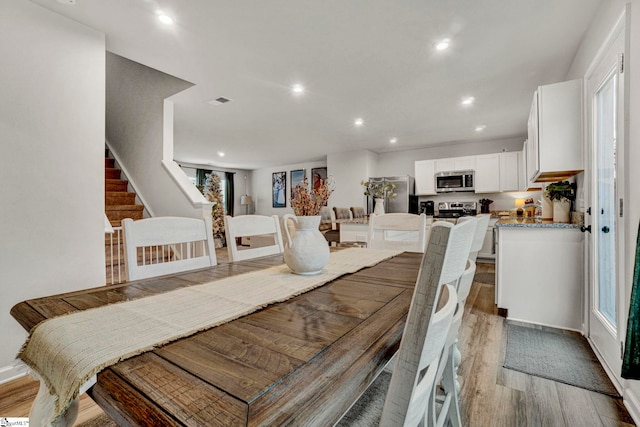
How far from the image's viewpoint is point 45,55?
6.64 ft

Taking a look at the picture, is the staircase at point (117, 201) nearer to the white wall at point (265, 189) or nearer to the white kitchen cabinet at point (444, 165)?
the white wall at point (265, 189)

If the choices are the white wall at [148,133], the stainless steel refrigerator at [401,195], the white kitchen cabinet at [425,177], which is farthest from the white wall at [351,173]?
the white wall at [148,133]

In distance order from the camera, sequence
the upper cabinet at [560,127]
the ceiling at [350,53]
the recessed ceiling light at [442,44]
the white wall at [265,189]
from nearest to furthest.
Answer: the ceiling at [350,53] < the upper cabinet at [560,127] < the recessed ceiling light at [442,44] < the white wall at [265,189]

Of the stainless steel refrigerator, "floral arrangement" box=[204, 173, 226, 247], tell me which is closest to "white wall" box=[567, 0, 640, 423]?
the stainless steel refrigerator

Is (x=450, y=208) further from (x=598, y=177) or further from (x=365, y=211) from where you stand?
(x=598, y=177)

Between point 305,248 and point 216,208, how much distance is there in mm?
6741

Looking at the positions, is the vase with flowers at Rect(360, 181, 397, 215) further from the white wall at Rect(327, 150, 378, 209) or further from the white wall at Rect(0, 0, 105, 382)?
the white wall at Rect(0, 0, 105, 382)

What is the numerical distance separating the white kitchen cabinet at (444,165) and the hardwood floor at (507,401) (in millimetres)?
4536

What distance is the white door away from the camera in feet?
5.41

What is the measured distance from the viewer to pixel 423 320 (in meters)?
0.45

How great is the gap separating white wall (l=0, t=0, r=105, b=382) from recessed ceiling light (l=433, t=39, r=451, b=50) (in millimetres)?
2786

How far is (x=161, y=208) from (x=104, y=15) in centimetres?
236

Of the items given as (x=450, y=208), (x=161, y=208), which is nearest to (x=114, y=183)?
(x=161, y=208)

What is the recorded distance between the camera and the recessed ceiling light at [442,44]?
2436mm
